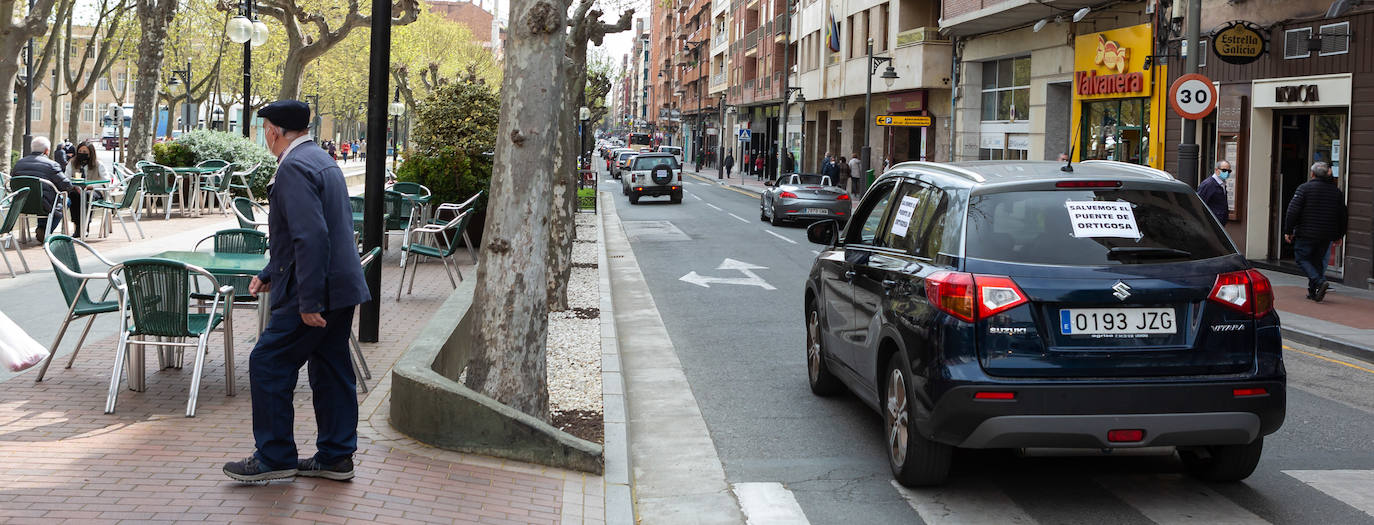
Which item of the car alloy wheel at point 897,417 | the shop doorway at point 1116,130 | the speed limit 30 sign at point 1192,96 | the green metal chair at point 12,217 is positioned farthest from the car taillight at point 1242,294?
the shop doorway at point 1116,130

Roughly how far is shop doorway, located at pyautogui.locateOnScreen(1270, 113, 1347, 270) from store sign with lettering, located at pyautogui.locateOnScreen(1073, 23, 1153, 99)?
4090mm

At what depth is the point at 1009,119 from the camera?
33.1 meters

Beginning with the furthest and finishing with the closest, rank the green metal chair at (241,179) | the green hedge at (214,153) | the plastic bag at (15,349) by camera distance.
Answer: the green hedge at (214,153) → the green metal chair at (241,179) → the plastic bag at (15,349)

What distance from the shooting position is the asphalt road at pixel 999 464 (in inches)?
239

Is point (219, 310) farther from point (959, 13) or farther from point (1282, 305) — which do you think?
point (959, 13)

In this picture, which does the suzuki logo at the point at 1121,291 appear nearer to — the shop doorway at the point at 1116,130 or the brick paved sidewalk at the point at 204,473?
the brick paved sidewalk at the point at 204,473

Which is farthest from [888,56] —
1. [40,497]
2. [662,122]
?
[662,122]

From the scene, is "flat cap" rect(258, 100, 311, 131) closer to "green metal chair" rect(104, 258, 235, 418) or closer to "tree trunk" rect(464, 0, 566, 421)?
"tree trunk" rect(464, 0, 566, 421)

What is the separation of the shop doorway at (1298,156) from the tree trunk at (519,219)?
15.4 metres

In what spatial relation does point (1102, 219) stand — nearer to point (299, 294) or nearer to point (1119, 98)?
point (299, 294)

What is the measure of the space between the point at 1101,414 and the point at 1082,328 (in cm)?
38

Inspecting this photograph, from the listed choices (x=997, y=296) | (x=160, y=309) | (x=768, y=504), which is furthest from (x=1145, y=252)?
(x=160, y=309)

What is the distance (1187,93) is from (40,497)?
587 inches

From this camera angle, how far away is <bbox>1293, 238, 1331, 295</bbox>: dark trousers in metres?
15.7
